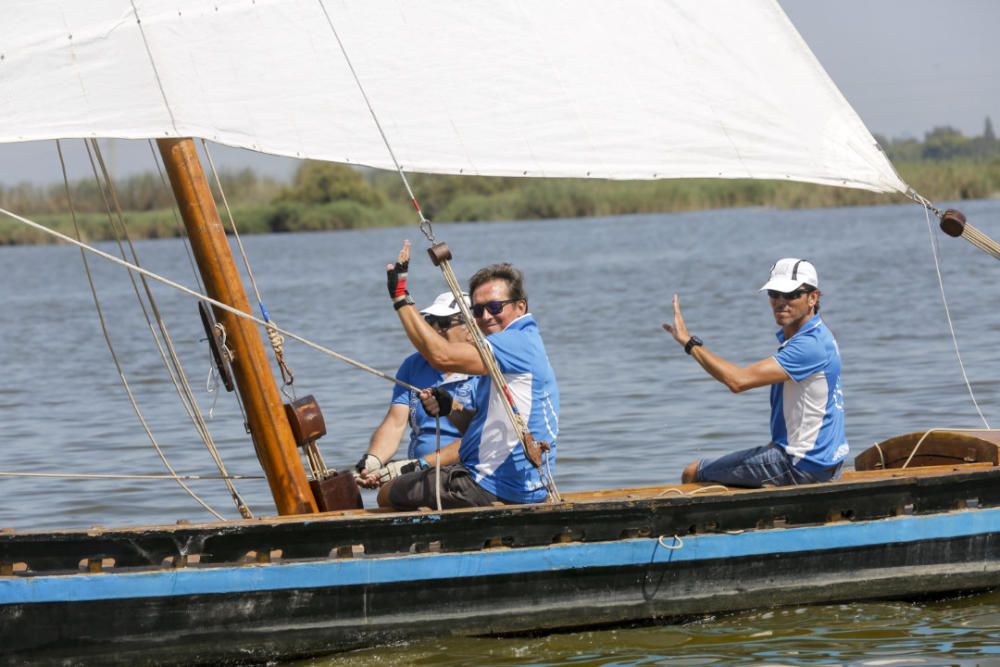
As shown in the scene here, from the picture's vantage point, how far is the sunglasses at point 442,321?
25.0 ft

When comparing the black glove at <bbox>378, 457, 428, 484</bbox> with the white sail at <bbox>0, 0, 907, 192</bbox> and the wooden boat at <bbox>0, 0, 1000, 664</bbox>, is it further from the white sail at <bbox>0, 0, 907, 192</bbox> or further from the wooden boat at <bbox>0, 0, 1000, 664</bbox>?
the white sail at <bbox>0, 0, 907, 192</bbox>

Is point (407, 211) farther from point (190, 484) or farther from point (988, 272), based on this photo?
point (190, 484)

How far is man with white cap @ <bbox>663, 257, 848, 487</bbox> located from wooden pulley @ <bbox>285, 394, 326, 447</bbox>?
1703mm

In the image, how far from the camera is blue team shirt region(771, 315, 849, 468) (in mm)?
7152

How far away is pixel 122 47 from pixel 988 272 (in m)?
22.6

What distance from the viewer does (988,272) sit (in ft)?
88.1

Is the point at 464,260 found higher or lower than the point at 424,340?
higher

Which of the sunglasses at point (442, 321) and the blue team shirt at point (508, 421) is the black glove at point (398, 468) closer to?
the sunglasses at point (442, 321)

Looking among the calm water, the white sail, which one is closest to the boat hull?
the calm water

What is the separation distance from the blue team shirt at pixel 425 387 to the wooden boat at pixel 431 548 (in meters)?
0.77

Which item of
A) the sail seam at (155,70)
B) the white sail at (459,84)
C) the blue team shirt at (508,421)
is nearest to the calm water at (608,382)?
the blue team shirt at (508,421)

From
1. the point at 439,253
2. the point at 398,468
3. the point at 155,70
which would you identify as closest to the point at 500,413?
the point at 439,253

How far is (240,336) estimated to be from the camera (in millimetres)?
7023

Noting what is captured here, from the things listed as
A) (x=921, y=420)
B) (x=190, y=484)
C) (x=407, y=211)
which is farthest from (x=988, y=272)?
(x=407, y=211)
